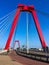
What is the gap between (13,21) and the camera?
38.6 meters

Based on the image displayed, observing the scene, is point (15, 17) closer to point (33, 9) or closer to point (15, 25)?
point (15, 25)

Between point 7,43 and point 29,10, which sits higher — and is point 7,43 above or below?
below

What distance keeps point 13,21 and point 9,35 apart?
106 inches

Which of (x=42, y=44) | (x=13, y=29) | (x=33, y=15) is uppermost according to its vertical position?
(x=33, y=15)

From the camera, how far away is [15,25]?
127 feet

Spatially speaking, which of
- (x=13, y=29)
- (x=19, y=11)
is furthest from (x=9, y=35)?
(x=19, y=11)

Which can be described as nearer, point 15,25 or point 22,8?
point 15,25

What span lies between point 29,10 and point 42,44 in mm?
7489

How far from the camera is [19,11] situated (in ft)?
132

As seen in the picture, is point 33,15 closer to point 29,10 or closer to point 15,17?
point 29,10

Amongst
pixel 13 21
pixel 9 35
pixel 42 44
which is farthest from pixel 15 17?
pixel 42 44

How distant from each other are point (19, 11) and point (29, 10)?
2.50m

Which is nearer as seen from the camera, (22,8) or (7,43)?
(7,43)

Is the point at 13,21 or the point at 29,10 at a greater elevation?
the point at 29,10
